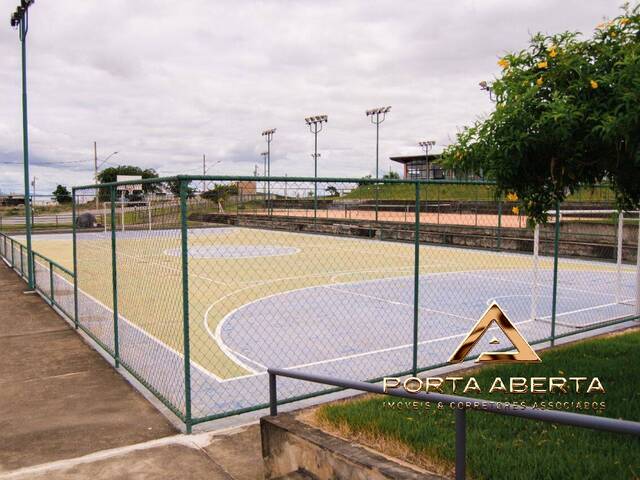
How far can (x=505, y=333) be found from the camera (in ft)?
17.4

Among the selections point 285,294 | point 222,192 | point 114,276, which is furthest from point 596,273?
point 114,276

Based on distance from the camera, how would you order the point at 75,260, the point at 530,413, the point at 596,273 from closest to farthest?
1. the point at 530,413
2. the point at 75,260
3. the point at 596,273

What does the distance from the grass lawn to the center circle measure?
18.7m

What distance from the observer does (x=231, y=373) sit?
25.3ft

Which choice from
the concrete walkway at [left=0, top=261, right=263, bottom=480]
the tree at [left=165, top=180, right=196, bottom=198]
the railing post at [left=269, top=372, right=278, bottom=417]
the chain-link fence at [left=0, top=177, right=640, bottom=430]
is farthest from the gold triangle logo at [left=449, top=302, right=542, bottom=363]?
the tree at [left=165, top=180, right=196, bottom=198]

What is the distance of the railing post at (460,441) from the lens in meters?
3.28

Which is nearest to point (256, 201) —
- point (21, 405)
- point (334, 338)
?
point (334, 338)

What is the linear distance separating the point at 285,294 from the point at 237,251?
12.0 metres

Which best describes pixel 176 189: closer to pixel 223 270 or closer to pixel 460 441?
pixel 460 441

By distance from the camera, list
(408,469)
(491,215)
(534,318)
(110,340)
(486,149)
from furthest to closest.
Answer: (491,215) < (534,318) < (110,340) < (486,149) < (408,469)

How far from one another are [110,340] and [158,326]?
1.52 metres

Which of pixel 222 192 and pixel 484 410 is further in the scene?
pixel 222 192

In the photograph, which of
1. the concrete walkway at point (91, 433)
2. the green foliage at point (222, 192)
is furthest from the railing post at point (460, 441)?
the green foliage at point (222, 192)

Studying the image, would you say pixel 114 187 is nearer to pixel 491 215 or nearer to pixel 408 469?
pixel 408 469
